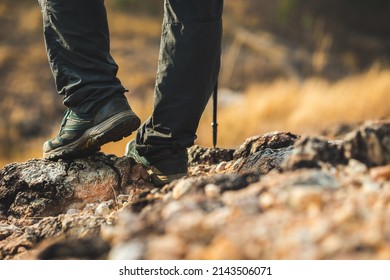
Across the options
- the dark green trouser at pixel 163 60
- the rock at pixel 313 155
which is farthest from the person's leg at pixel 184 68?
the rock at pixel 313 155

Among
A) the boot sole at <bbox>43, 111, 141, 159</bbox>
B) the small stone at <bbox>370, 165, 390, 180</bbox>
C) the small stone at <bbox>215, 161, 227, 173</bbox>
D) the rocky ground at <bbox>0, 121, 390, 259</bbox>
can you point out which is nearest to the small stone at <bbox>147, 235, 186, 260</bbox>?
the rocky ground at <bbox>0, 121, 390, 259</bbox>

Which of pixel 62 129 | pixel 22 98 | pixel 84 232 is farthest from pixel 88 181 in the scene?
pixel 22 98

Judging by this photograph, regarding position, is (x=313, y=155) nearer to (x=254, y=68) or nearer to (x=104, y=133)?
(x=104, y=133)

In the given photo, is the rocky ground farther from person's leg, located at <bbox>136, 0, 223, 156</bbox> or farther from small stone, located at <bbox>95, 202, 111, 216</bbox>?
person's leg, located at <bbox>136, 0, 223, 156</bbox>

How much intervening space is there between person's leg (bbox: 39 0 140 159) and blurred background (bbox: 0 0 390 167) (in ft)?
9.94

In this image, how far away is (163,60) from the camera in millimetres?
2193

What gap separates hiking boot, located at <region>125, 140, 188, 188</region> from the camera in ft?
7.59

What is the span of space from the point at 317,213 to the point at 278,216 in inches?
3.1

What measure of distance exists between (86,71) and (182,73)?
0.36 meters

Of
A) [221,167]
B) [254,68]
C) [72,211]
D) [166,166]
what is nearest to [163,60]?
[166,166]

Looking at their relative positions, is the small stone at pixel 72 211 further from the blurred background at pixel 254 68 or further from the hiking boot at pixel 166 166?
the blurred background at pixel 254 68

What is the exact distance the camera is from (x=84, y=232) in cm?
178

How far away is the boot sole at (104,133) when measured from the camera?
2.23 metres

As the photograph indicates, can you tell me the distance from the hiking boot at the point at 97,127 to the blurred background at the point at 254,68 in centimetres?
300
